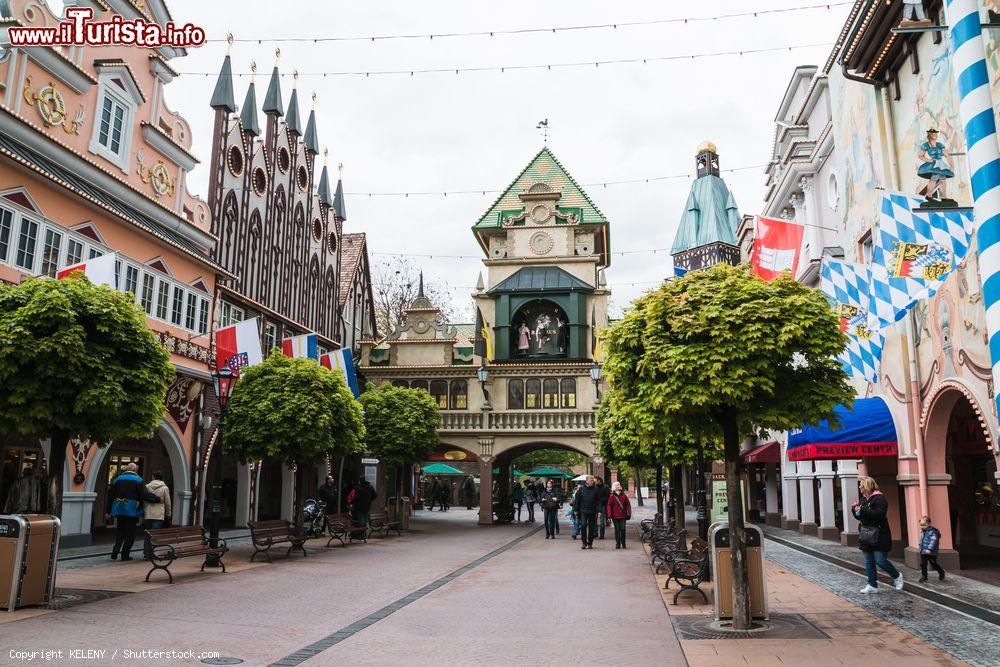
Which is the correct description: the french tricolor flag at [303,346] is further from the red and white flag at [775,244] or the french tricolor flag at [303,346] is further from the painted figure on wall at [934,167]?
the painted figure on wall at [934,167]

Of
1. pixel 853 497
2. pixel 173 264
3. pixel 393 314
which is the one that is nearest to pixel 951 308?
pixel 853 497

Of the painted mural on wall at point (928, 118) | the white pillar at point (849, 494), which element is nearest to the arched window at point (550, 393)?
the white pillar at point (849, 494)

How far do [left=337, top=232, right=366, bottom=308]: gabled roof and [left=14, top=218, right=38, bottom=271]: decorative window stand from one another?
2101cm

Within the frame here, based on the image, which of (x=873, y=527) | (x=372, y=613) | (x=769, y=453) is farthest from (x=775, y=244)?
(x=372, y=613)

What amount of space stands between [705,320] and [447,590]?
7118 millimetres

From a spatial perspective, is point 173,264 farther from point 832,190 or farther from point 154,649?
point 832,190

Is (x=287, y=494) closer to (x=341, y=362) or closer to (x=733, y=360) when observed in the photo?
(x=341, y=362)

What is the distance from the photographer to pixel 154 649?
8234 mm

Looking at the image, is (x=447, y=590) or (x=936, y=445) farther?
(x=936, y=445)

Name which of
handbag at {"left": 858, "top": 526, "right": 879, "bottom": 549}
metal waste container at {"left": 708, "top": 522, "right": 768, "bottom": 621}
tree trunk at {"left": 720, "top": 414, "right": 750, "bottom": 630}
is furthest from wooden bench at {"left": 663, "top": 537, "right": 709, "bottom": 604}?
handbag at {"left": 858, "top": 526, "right": 879, "bottom": 549}

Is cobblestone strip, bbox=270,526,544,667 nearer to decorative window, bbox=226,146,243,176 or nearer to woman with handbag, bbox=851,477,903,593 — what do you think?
woman with handbag, bbox=851,477,903,593

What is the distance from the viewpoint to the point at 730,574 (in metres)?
10.0

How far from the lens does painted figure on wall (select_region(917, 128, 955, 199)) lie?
12.0m

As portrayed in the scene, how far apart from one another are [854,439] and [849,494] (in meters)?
5.32
